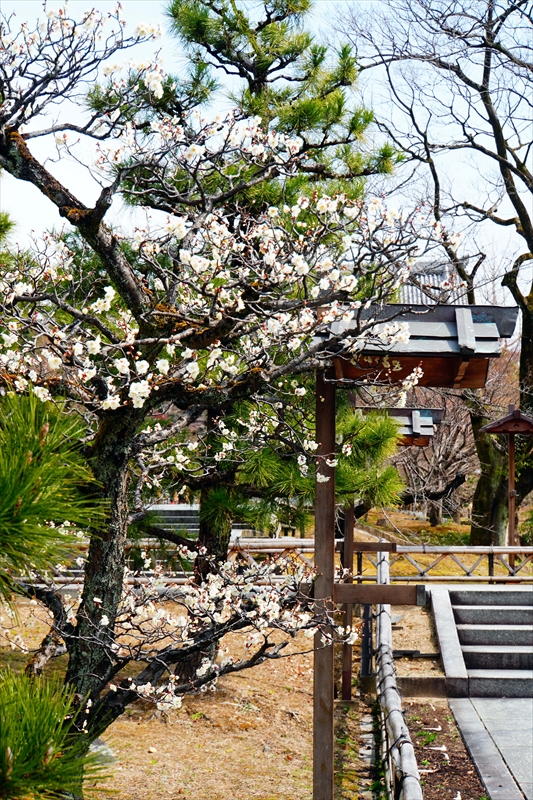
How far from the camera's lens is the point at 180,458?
189 inches

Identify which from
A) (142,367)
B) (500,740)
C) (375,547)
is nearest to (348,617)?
(375,547)

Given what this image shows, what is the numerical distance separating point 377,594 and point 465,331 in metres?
1.64

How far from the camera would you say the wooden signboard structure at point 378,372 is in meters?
4.12

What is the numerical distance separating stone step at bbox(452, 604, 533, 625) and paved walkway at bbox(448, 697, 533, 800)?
164 centimetres

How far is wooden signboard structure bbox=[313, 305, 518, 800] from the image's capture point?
412 centimetres

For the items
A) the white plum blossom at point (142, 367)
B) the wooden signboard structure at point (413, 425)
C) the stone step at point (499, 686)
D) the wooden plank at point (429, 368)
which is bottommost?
the stone step at point (499, 686)

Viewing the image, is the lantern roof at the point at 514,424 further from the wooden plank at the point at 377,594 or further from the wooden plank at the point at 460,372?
the wooden plank at the point at 377,594

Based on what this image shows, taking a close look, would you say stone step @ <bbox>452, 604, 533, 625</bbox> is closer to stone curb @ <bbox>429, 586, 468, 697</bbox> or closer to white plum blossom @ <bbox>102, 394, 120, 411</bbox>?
stone curb @ <bbox>429, 586, 468, 697</bbox>

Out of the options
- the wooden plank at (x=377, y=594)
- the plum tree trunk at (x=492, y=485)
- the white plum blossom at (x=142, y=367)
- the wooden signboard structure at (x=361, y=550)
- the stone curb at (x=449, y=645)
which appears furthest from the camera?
the plum tree trunk at (x=492, y=485)

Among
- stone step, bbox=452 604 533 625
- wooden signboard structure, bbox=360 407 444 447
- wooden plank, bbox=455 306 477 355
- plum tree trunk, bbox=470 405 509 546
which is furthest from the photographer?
plum tree trunk, bbox=470 405 509 546

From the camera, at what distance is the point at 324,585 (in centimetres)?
450

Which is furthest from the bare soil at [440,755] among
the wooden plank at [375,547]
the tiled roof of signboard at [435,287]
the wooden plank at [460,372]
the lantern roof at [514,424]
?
the lantern roof at [514,424]

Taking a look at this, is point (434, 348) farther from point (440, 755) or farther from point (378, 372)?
point (440, 755)

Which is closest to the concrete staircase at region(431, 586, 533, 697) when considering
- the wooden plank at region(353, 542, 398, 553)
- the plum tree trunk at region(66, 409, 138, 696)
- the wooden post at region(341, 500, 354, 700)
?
the wooden post at region(341, 500, 354, 700)
